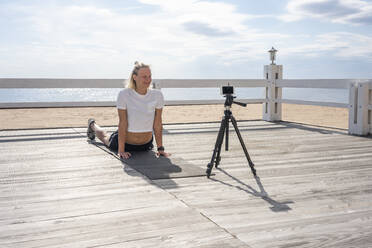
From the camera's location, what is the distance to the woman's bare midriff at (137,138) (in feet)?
17.2

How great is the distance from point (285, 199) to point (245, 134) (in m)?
4.11

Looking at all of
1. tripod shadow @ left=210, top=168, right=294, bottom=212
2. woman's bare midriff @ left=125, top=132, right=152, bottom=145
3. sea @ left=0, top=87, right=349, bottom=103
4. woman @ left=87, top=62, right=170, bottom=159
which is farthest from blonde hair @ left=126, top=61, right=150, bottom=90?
sea @ left=0, top=87, right=349, bottom=103

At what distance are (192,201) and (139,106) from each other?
2165 millimetres

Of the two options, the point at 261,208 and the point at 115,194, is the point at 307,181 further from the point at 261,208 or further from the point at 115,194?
the point at 115,194

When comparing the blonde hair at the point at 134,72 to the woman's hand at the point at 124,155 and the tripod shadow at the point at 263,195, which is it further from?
the tripod shadow at the point at 263,195

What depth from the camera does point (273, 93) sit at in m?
9.77

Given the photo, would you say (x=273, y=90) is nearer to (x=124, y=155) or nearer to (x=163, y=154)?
(x=163, y=154)

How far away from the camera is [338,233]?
2.57 metres

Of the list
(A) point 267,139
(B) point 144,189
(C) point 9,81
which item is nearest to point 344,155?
(A) point 267,139

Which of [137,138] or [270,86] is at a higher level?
[270,86]

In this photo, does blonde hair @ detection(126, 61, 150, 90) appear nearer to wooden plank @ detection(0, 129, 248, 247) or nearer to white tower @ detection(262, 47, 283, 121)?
wooden plank @ detection(0, 129, 248, 247)

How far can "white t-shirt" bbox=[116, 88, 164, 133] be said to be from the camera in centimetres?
504

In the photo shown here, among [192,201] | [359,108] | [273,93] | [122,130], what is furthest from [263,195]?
[273,93]

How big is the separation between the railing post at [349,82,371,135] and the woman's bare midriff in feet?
13.0
